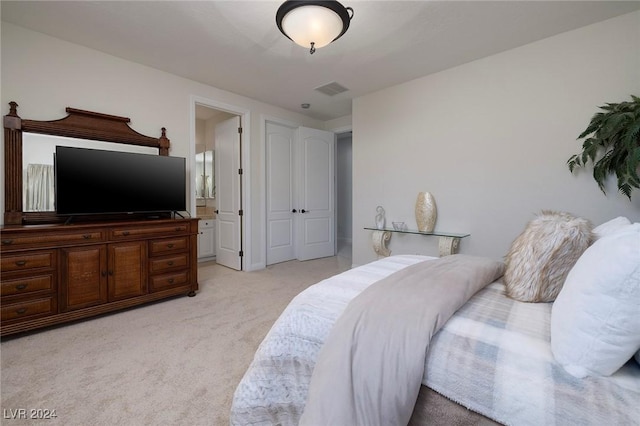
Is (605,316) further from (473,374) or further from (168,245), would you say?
(168,245)

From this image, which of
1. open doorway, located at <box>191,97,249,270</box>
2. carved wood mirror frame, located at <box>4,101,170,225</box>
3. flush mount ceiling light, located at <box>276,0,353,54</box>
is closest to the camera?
flush mount ceiling light, located at <box>276,0,353,54</box>

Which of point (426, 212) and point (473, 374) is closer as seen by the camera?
point (473, 374)

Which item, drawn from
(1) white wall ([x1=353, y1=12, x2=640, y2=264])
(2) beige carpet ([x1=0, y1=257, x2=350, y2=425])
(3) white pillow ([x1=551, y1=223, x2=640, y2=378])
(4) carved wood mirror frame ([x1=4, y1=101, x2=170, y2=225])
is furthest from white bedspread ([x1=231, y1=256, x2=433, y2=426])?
(4) carved wood mirror frame ([x1=4, y1=101, x2=170, y2=225])

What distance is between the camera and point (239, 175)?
13.6 ft

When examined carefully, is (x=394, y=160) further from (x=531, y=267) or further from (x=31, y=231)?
(x=31, y=231)

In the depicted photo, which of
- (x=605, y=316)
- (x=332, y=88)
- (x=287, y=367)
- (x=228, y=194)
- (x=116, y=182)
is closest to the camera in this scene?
(x=605, y=316)

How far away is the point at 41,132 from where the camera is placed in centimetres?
246

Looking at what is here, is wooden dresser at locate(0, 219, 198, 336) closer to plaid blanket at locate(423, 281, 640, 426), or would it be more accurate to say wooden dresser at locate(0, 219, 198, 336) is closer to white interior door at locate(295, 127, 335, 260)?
white interior door at locate(295, 127, 335, 260)

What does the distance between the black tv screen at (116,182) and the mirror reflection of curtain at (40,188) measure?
0.20 metres

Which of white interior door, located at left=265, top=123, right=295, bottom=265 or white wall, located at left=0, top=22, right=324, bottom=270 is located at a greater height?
white wall, located at left=0, top=22, right=324, bottom=270

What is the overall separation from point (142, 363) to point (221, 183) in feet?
10.2

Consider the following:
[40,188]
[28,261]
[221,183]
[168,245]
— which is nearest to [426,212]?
[168,245]

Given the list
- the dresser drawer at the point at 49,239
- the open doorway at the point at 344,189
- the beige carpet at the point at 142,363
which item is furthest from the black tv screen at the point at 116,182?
the open doorway at the point at 344,189

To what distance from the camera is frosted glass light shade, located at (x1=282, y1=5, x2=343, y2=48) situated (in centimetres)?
175
